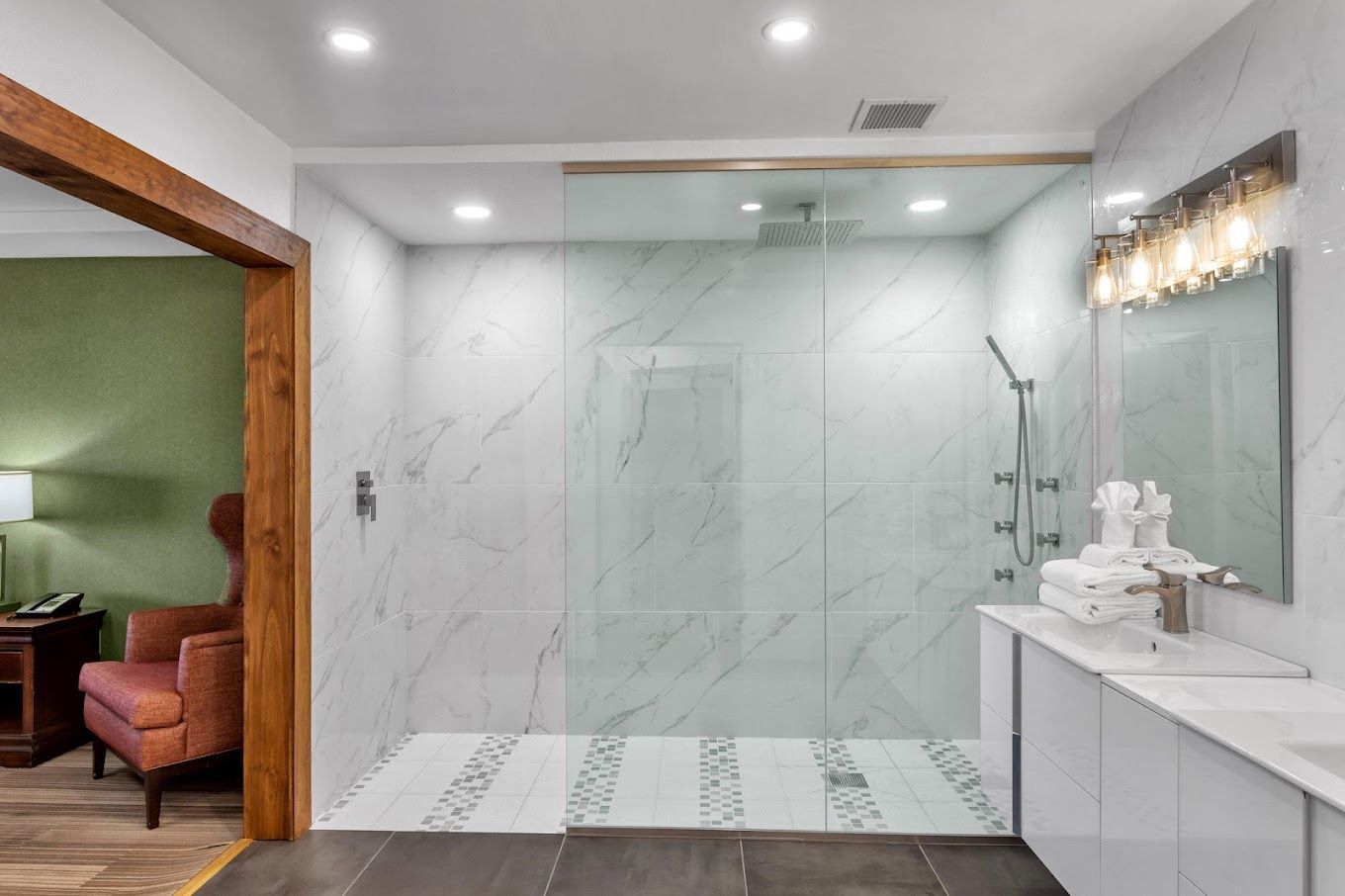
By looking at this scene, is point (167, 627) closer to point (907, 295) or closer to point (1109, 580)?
point (907, 295)

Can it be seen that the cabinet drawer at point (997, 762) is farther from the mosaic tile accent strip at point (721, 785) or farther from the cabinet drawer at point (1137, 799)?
the mosaic tile accent strip at point (721, 785)

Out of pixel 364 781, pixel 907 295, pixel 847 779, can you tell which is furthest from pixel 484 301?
pixel 847 779

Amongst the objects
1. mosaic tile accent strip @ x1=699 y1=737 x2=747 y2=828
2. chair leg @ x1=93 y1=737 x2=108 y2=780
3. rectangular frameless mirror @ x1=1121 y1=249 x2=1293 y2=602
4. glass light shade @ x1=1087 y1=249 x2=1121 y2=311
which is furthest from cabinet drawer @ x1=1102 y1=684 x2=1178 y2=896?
chair leg @ x1=93 y1=737 x2=108 y2=780

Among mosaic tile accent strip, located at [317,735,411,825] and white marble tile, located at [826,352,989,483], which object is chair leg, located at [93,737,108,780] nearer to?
mosaic tile accent strip, located at [317,735,411,825]

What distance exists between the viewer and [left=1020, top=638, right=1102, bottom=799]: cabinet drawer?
6.83 ft

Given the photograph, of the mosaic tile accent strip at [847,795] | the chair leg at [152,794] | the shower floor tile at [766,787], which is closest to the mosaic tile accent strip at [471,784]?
the shower floor tile at [766,787]

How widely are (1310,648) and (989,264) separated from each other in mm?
1598

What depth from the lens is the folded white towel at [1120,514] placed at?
241 centimetres

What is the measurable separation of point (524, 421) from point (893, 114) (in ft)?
7.58

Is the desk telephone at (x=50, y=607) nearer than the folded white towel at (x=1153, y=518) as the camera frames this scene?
No

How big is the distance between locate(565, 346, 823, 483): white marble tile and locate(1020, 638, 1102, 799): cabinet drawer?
100 cm

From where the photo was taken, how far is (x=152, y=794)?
3.16 m

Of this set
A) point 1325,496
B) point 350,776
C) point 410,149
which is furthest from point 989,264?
point 350,776

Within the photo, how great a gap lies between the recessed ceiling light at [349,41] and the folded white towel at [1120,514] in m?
2.51
